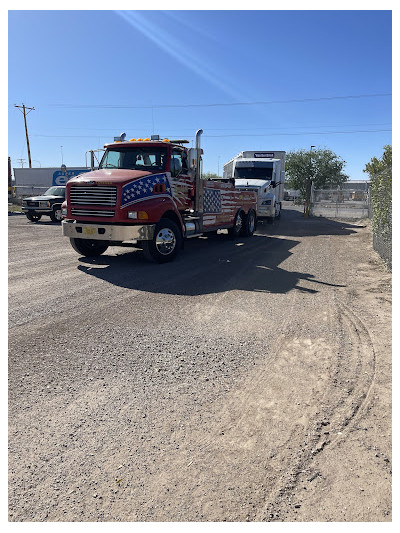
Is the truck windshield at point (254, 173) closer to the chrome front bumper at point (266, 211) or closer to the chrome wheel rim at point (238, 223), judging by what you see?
the chrome front bumper at point (266, 211)

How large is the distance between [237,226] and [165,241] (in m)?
5.07

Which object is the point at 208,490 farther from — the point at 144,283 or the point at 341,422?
the point at 144,283

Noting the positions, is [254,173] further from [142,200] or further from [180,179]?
[142,200]

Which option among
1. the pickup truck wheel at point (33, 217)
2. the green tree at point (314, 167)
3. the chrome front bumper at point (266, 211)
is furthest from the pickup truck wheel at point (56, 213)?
the green tree at point (314, 167)

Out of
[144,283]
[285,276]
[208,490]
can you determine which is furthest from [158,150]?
[208,490]

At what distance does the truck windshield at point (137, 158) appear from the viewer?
8.53 metres

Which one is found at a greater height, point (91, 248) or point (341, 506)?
point (91, 248)

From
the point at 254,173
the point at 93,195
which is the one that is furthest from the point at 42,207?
the point at 93,195

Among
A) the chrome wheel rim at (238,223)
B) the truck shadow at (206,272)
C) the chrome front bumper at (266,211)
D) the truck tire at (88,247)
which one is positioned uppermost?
the chrome front bumper at (266,211)

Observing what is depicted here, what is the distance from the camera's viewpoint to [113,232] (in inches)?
295

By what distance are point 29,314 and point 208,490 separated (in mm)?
3693

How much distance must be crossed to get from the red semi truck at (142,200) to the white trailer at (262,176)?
6.32 m

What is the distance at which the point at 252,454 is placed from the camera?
2.39 m

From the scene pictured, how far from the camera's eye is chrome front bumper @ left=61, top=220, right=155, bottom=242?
7.46m
